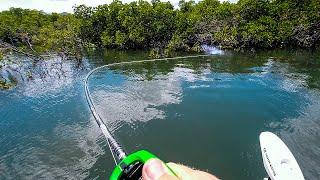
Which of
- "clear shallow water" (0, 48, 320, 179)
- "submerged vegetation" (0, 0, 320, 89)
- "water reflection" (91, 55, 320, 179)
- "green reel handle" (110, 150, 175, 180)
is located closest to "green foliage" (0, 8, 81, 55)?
Answer: "submerged vegetation" (0, 0, 320, 89)

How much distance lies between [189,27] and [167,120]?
888 inches

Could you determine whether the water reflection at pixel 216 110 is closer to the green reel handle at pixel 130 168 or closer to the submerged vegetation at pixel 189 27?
the green reel handle at pixel 130 168

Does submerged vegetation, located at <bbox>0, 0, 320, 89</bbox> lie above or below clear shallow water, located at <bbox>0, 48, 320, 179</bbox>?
above

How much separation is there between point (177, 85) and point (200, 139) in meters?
6.41

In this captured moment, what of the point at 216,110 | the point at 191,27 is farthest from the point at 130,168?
the point at 191,27

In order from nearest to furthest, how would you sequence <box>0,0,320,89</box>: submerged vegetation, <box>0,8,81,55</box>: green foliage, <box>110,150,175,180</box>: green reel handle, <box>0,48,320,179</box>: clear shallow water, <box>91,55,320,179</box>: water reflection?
<box>110,150,175,180</box>: green reel handle < <box>0,48,320,179</box>: clear shallow water < <box>91,55,320,179</box>: water reflection < <box>0,8,81,55</box>: green foliage < <box>0,0,320,89</box>: submerged vegetation

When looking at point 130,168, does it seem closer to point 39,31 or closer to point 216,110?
point 216,110

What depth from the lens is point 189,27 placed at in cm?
3462

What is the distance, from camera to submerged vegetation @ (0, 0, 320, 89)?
31781mm

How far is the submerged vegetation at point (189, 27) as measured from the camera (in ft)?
104

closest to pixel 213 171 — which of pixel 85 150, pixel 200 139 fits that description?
pixel 200 139

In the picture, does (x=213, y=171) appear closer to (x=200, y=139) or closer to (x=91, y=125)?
(x=200, y=139)

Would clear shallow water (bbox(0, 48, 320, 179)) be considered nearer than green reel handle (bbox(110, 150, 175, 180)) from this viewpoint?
No

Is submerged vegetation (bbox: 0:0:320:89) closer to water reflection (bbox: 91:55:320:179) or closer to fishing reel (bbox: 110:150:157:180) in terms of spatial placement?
water reflection (bbox: 91:55:320:179)
